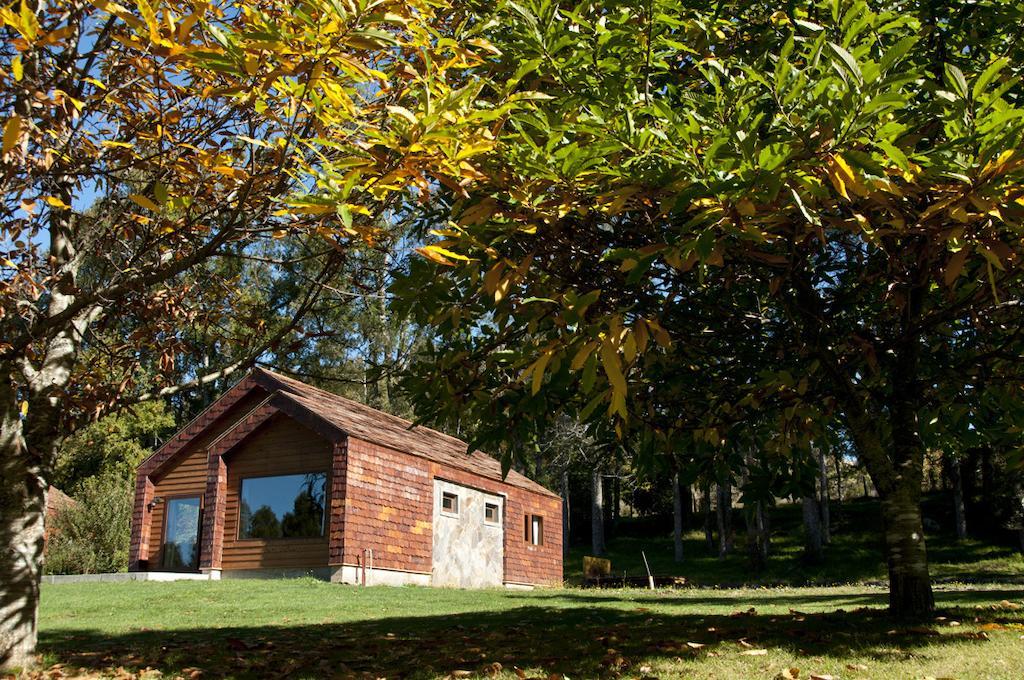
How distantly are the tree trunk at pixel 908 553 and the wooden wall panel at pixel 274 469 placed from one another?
46.7 feet

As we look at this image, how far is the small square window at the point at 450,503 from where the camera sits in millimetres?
22547

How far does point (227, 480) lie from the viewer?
70.2 feet

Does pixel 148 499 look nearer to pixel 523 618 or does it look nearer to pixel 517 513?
pixel 517 513

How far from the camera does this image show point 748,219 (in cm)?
412

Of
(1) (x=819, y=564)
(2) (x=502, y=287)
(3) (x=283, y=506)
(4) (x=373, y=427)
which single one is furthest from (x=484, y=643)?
(1) (x=819, y=564)

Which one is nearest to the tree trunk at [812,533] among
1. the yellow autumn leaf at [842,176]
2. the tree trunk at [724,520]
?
the tree trunk at [724,520]

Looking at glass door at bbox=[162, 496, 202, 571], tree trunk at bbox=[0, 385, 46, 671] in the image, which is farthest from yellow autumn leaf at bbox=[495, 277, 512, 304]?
glass door at bbox=[162, 496, 202, 571]

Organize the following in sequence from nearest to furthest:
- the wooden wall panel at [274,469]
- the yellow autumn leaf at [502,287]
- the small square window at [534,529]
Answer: the yellow autumn leaf at [502,287] < the wooden wall panel at [274,469] < the small square window at [534,529]

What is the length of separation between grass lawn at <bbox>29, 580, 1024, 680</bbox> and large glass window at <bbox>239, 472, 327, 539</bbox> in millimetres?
7276

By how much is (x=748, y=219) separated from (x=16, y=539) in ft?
19.4

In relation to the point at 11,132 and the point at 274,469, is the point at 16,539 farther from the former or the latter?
the point at 274,469

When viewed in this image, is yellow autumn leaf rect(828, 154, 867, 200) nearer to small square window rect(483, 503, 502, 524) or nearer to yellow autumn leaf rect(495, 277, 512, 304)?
yellow autumn leaf rect(495, 277, 512, 304)

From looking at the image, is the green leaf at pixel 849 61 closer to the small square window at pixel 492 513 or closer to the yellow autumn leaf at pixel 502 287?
the yellow autumn leaf at pixel 502 287

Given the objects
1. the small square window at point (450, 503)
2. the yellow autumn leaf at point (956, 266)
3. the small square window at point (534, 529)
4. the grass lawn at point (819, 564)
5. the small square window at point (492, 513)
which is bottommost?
the grass lawn at point (819, 564)
